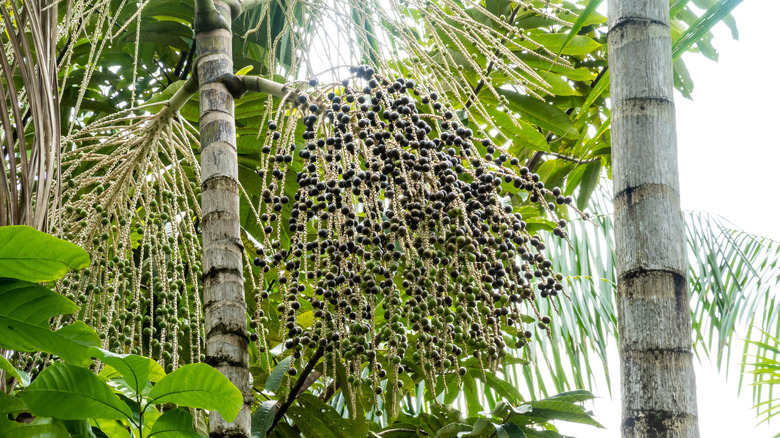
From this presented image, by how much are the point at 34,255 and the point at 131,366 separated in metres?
0.21

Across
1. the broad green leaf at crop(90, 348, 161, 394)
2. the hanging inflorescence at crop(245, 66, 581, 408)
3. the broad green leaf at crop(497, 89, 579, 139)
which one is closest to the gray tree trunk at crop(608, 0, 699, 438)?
the hanging inflorescence at crop(245, 66, 581, 408)

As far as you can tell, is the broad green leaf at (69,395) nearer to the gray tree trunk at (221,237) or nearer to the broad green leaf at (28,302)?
the broad green leaf at (28,302)

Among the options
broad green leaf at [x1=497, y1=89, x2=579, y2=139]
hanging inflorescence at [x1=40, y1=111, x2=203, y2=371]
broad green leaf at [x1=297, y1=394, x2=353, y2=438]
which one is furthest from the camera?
broad green leaf at [x1=497, y1=89, x2=579, y2=139]

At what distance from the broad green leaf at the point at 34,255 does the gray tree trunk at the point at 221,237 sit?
1.73 ft

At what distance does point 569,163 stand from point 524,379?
35.9 inches

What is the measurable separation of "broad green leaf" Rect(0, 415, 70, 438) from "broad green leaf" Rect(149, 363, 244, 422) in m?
0.13

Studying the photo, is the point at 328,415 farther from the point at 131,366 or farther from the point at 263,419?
the point at 131,366

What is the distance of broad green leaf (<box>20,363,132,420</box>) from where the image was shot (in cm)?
104

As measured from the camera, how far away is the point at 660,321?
98cm

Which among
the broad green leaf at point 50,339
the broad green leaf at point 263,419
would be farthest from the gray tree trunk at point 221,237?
the broad green leaf at point 50,339

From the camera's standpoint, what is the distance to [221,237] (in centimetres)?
163

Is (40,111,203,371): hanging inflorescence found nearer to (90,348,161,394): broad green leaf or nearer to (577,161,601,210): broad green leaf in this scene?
(90,348,161,394): broad green leaf

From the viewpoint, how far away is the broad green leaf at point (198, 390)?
3.55 feet

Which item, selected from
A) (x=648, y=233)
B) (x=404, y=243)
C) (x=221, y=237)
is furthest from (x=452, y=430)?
(x=648, y=233)
